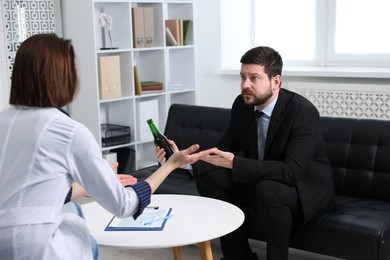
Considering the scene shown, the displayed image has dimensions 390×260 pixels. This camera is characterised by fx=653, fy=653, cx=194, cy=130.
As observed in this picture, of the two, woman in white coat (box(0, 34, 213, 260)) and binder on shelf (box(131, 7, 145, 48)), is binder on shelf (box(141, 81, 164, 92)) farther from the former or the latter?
woman in white coat (box(0, 34, 213, 260))

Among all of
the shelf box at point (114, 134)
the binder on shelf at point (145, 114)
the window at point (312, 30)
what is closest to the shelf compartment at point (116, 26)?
the binder on shelf at point (145, 114)

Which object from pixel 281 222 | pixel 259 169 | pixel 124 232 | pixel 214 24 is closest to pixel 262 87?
pixel 259 169

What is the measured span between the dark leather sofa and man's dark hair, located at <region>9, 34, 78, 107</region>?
1560mm

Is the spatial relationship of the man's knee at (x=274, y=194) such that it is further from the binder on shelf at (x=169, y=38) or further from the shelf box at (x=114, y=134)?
the binder on shelf at (x=169, y=38)

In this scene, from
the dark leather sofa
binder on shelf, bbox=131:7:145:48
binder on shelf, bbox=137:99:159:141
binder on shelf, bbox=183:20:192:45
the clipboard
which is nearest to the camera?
the clipboard

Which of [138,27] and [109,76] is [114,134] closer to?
[109,76]

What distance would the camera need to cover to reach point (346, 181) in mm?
3471

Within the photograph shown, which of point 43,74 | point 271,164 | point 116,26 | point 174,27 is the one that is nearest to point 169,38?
point 174,27

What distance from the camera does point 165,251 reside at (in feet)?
12.3

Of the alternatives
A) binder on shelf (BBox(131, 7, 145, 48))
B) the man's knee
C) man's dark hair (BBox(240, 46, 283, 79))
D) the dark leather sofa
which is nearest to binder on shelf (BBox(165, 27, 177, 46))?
binder on shelf (BBox(131, 7, 145, 48))

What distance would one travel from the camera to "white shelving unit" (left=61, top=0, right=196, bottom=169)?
488cm

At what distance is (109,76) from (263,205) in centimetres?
232

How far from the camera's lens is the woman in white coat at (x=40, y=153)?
1870mm

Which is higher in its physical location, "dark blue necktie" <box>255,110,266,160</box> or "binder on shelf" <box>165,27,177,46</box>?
"binder on shelf" <box>165,27,177,46</box>
